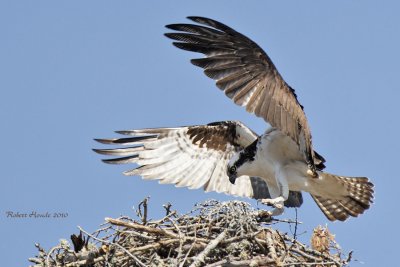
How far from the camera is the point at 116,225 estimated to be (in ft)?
25.2

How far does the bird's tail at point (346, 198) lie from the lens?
9.23 meters

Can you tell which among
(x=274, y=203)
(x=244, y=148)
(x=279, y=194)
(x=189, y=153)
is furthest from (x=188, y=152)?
(x=274, y=203)

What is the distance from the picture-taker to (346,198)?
9.41 meters

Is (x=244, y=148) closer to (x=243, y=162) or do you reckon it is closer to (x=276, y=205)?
(x=243, y=162)

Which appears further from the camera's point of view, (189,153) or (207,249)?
(189,153)

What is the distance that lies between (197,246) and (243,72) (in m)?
1.67

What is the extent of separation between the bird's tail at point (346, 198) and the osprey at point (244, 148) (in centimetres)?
1

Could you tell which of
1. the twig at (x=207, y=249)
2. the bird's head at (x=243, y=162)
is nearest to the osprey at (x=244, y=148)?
the bird's head at (x=243, y=162)

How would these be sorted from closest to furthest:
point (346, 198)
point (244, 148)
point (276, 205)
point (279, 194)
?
A: point (276, 205) → point (279, 194) → point (244, 148) → point (346, 198)

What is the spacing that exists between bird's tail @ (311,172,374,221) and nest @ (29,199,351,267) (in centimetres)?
138

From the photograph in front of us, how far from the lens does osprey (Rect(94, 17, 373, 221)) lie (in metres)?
8.09

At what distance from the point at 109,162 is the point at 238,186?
140 cm

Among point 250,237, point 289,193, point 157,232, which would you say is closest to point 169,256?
point 157,232

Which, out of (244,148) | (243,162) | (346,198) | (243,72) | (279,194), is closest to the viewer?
(243,72)
